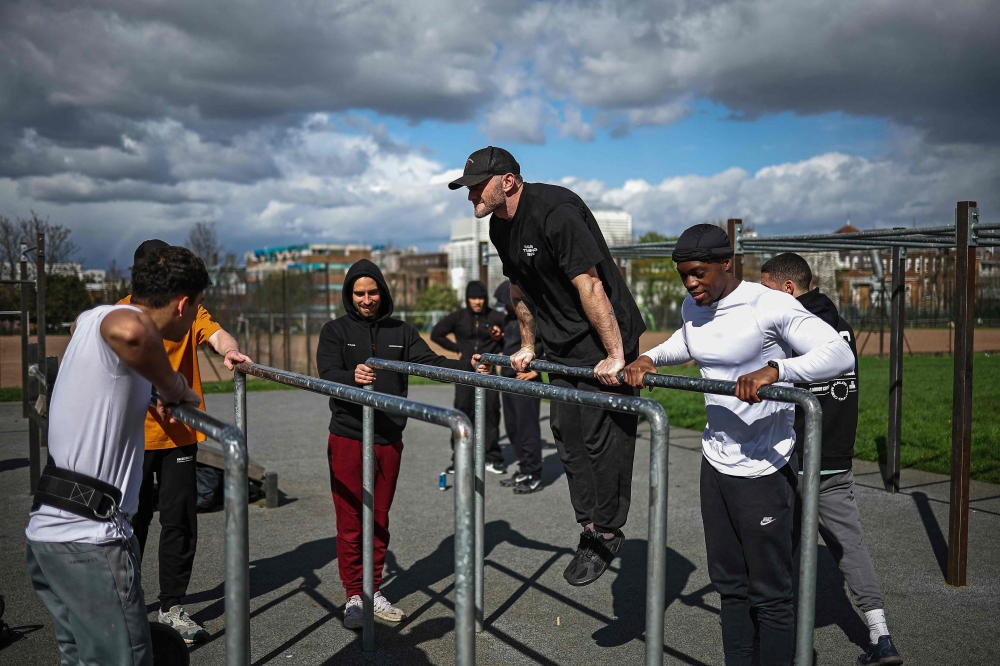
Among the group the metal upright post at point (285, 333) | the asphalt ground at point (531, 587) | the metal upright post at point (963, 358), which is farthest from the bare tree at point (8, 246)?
the metal upright post at point (963, 358)

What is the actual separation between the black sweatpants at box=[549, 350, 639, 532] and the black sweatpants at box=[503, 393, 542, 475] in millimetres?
3884

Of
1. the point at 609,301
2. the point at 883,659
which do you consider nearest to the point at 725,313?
the point at 609,301

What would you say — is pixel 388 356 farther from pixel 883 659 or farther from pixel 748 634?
pixel 883 659

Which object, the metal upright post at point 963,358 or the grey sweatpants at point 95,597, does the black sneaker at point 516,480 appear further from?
the grey sweatpants at point 95,597

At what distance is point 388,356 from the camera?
4695 millimetres

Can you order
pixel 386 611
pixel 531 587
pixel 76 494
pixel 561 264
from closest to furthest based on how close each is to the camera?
pixel 76 494 → pixel 561 264 → pixel 386 611 → pixel 531 587

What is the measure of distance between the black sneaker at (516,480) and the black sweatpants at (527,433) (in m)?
0.05

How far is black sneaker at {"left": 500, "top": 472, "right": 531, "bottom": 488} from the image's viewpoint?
8055 mm

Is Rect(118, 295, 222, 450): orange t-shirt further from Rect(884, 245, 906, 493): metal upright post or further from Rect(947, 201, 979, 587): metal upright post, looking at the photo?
Rect(884, 245, 906, 493): metal upright post

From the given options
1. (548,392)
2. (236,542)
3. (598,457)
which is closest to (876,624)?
(598,457)

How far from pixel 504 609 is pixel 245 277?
17.3 metres

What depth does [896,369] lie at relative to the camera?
719 cm

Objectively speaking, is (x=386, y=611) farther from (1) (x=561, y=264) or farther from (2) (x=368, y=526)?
(1) (x=561, y=264)

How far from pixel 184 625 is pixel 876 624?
352 centimetres
